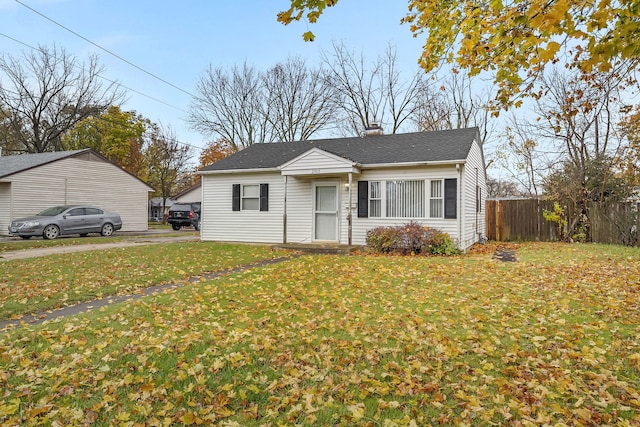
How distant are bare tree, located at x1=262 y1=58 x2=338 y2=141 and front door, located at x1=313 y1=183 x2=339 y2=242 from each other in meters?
18.0

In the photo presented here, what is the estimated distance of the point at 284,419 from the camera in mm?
2549

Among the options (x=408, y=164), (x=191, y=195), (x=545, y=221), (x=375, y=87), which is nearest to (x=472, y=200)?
(x=408, y=164)

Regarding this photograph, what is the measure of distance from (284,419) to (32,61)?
36.2 m

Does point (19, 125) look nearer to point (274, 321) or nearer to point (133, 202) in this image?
point (133, 202)

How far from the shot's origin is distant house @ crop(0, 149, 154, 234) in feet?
59.3

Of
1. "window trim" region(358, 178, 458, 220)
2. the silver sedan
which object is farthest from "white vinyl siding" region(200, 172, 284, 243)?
the silver sedan

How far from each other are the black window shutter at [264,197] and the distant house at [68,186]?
12.8 metres

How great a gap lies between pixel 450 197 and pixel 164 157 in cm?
3091

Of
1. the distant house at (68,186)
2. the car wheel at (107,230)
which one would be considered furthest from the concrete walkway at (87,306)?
the distant house at (68,186)

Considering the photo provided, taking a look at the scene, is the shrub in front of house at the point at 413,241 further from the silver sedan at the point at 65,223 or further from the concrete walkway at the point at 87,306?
the silver sedan at the point at 65,223

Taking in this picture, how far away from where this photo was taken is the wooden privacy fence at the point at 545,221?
12.7m

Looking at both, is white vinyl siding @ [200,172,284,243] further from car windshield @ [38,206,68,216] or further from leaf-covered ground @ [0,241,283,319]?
car windshield @ [38,206,68,216]

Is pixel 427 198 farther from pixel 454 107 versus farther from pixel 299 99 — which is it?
pixel 299 99

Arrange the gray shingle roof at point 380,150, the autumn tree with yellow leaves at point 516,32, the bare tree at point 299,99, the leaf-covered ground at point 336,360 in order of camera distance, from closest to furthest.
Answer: the leaf-covered ground at point 336,360
the autumn tree with yellow leaves at point 516,32
the gray shingle roof at point 380,150
the bare tree at point 299,99
